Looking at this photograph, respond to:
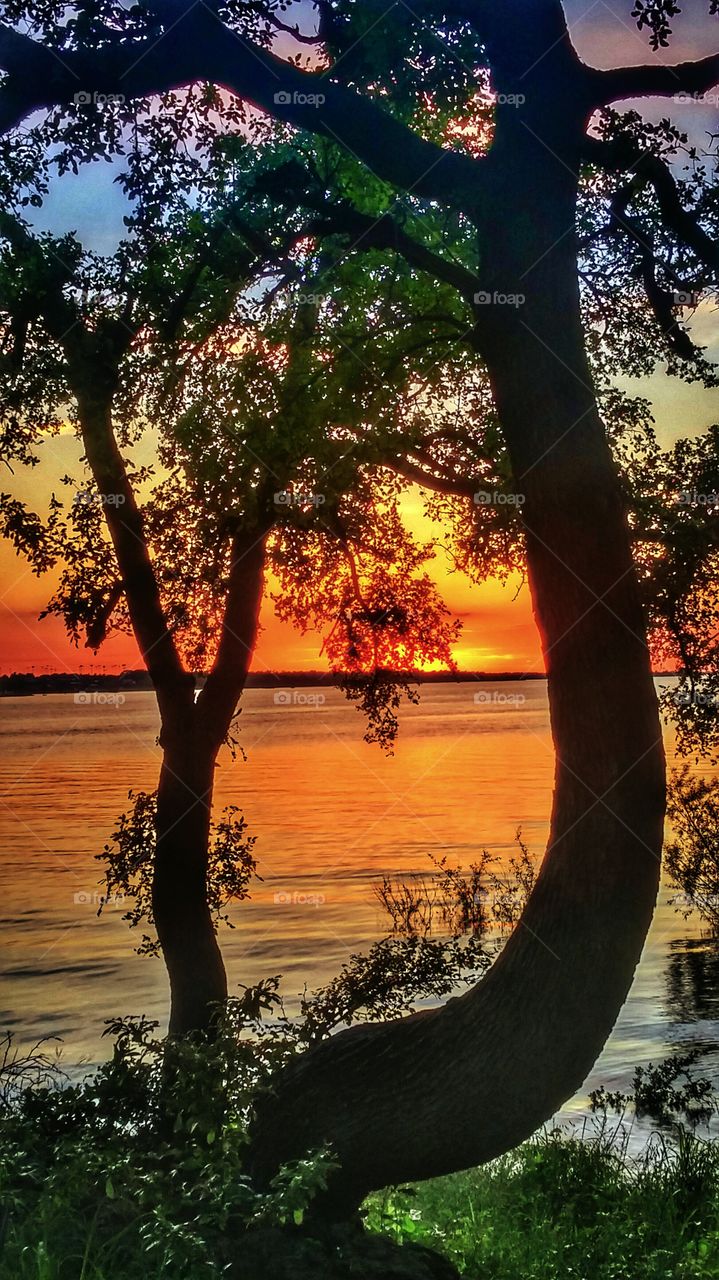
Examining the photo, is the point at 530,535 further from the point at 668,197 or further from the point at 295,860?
the point at 295,860

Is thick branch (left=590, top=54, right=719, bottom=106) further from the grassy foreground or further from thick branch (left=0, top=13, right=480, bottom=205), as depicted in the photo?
the grassy foreground

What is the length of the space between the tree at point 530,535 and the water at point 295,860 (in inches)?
185

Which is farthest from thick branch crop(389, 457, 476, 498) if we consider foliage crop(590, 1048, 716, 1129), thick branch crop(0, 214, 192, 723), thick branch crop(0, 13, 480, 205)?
foliage crop(590, 1048, 716, 1129)

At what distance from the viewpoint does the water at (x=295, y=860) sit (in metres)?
23.0

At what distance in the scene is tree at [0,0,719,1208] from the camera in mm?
7320

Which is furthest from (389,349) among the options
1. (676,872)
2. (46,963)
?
(46,963)

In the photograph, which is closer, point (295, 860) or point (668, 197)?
point (668, 197)

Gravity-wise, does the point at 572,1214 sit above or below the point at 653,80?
below

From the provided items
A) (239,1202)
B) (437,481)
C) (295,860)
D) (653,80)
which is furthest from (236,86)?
(295,860)

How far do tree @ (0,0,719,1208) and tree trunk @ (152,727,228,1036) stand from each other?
582 centimetres

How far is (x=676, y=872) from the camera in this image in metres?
20.8

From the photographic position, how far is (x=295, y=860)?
140 feet

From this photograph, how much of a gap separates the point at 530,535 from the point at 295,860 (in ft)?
118

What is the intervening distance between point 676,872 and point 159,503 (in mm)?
11938
